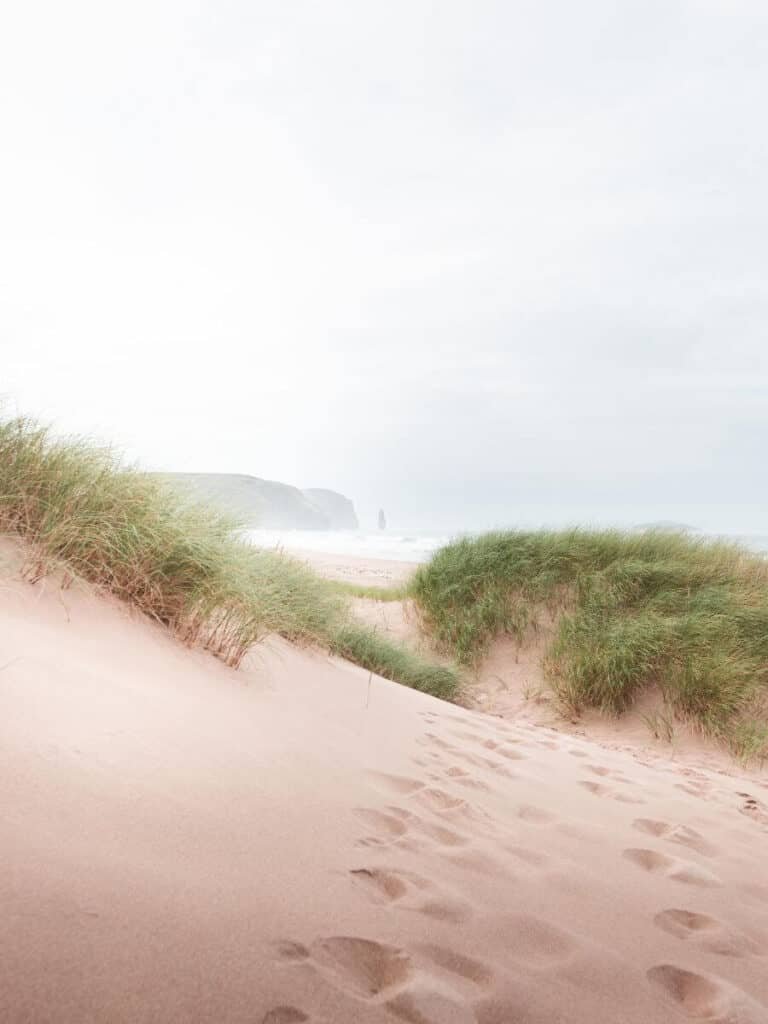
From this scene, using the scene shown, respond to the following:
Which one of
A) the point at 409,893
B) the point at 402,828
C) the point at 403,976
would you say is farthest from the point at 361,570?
the point at 403,976

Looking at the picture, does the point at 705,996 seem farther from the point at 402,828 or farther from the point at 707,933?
the point at 402,828

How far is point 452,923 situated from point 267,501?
10.5 metres

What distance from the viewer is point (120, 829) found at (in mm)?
1489

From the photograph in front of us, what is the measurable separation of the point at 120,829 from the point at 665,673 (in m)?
5.24

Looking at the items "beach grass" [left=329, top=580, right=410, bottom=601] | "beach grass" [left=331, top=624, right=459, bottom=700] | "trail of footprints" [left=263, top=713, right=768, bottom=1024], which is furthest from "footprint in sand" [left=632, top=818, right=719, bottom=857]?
"beach grass" [left=329, top=580, right=410, bottom=601]

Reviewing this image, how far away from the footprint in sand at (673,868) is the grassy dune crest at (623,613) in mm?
3229

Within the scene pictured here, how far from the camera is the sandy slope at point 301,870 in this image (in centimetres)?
111

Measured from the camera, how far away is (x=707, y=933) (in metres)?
1.77

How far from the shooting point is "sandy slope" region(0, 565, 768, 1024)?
1.11 m

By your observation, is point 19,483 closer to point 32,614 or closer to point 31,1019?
point 32,614

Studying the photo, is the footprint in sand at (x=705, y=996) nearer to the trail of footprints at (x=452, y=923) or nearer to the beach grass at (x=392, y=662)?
the trail of footprints at (x=452, y=923)

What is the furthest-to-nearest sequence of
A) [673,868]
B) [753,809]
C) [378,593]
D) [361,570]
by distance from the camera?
[361,570] → [378,593] → [753,809] → [673,868]

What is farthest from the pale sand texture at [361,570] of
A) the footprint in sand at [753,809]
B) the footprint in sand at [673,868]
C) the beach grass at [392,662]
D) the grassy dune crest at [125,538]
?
the footprint in sand at [673,868]

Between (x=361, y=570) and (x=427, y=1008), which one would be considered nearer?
(x=427, y=1008)
